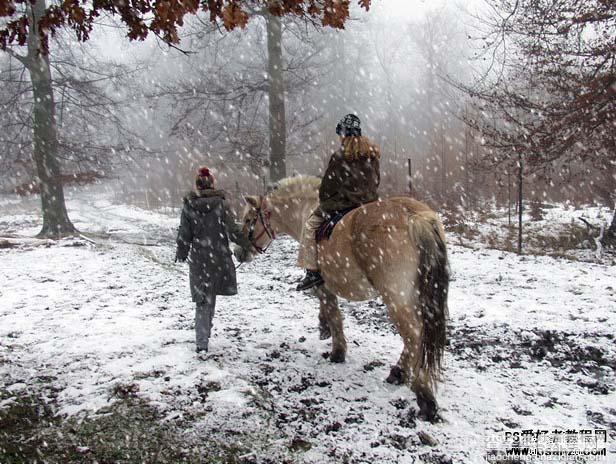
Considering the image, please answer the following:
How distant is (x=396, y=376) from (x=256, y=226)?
2453 mm

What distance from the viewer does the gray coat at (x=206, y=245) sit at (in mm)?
4926

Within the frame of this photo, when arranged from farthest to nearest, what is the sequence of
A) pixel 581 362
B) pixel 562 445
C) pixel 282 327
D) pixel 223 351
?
pixel 282 327, pixel 223 351, pixel 581 362, pixel 562 445

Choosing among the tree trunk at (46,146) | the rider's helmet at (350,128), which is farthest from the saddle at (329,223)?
the tree trunk at (46,146)

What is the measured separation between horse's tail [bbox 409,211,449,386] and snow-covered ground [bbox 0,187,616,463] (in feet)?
2.09

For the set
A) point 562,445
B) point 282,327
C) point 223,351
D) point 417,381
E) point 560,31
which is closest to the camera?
point 562,445

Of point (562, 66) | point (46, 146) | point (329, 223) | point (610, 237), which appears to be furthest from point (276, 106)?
point (610, 237)

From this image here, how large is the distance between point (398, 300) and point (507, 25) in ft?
29.1

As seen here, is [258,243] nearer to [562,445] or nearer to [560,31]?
[562,445]

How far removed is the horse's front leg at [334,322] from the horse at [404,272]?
38 centimetres

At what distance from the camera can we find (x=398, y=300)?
362cm

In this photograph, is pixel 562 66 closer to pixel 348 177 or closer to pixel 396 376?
pixel 348 177

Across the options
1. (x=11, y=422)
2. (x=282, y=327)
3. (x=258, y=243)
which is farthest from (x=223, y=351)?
(x=11, y=422)

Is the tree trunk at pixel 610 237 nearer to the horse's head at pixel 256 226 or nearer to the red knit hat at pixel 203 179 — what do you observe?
the horse's head at pixel 256 226

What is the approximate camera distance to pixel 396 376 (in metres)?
4.17
